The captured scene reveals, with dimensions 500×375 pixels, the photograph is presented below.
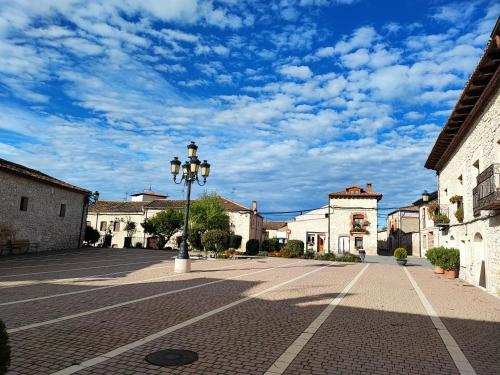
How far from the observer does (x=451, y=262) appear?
55.7 feet

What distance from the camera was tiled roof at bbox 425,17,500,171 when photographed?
1016 cm

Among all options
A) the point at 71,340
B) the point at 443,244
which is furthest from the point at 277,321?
the point at 443,244

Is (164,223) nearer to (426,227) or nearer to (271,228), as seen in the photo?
(426,227)

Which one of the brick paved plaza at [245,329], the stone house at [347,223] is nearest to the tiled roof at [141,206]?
the stone house at [347,223]

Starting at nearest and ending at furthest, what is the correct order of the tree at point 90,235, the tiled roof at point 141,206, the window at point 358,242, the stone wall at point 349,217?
the tree at point 90,235
the window at point 358,242
the stone wall at point 349,217
the tiled roof at point 141,206

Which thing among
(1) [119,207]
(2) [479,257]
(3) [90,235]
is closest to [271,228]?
(1) [119,207]

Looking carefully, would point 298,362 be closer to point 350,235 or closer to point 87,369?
point 87,369

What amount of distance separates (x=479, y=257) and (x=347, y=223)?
27.2m

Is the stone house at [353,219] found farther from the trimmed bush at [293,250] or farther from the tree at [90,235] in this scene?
the tree at [90,235]

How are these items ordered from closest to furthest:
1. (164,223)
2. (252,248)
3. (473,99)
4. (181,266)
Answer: (473,99) → (181,266) → (252,248) → (164,223)

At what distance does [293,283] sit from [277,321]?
619 centimetres

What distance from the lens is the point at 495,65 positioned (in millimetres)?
10703

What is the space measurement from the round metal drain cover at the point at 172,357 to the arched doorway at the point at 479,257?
12691 millimetres

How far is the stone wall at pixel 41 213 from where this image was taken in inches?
833
